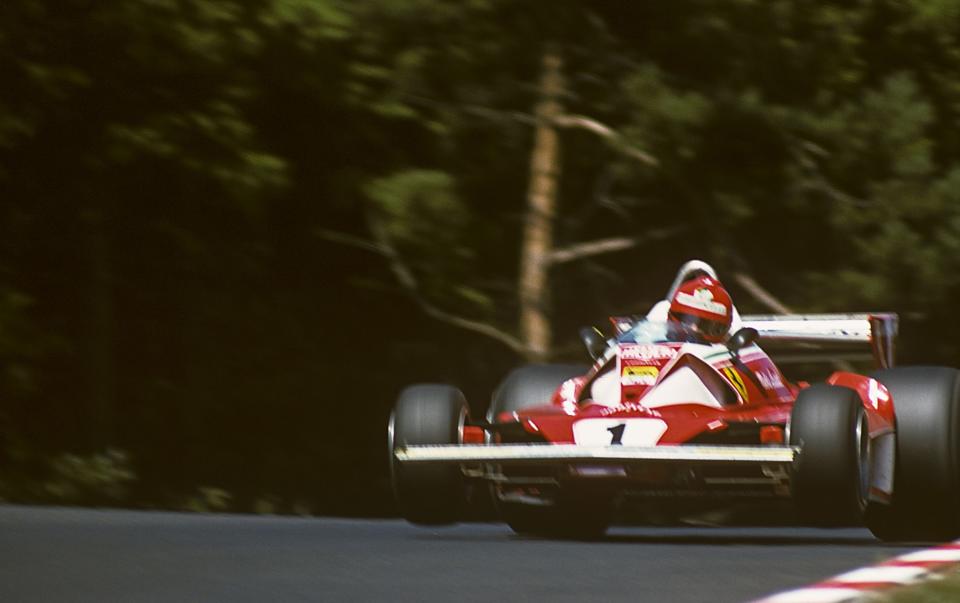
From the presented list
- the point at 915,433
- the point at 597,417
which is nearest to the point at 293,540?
the point at 597,417

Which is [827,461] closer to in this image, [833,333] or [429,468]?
[429,468]

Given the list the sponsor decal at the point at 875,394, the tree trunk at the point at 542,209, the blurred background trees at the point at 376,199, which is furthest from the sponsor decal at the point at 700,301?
the tree trunk at the point at 542,209

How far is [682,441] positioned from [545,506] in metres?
1.78

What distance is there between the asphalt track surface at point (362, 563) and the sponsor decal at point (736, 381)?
0.83m

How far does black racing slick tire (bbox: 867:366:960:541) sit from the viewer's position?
11.7 meters

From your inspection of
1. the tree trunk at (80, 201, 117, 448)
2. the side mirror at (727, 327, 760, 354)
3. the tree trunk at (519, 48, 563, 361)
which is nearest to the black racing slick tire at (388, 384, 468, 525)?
the side mirror at (727, 327, 760, 354)

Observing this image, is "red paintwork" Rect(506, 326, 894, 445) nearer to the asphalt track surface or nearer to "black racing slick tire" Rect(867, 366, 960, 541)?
"black racing slick tire" Rect(867, 366, 960, 541)

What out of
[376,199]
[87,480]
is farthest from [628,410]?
[376,199]

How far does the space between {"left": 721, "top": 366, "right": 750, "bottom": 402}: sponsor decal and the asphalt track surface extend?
2.72ft

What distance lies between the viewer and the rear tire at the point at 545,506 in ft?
40.5

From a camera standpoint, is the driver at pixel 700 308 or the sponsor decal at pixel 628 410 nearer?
the sponsor decal at pixel 628 410

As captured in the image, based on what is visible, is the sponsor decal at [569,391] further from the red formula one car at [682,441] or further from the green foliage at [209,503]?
the green foliage at [209,503]

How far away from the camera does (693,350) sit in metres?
11.7

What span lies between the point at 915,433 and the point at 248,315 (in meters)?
17.3
